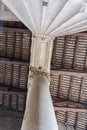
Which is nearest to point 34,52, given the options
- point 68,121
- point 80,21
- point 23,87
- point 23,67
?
→ point 80,21

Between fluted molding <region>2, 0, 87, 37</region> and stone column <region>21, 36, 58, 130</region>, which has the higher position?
fluted molding <region>2, 0, 87, 37</region>

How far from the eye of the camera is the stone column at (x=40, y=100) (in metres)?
2.66

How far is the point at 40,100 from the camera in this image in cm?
326

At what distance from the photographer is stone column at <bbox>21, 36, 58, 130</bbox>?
105 inches

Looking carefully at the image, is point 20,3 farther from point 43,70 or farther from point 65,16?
point 43,70

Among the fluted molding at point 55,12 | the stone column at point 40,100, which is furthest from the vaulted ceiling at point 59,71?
the fluted molding at point 55,12

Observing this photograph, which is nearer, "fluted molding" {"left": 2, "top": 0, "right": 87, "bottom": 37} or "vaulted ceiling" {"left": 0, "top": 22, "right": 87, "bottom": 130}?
"fluted molding" {"left": 2, "top": 0, "right": 87, "bottom": 37}

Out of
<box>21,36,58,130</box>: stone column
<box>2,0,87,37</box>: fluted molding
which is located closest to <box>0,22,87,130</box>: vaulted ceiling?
<box>21,36,58,130</box>: stone column

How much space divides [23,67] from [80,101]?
250 cm

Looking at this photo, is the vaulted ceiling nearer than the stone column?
No

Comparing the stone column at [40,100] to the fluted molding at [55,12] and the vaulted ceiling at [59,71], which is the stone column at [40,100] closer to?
the fluted molding at [55,12]

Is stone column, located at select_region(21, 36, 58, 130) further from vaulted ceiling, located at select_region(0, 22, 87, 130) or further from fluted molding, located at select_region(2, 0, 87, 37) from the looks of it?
vaulted ceiling, located at select_region(0, 22, 87, 130)

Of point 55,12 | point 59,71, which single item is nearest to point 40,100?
point 55,12

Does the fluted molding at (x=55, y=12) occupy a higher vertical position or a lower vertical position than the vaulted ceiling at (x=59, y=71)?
higher
